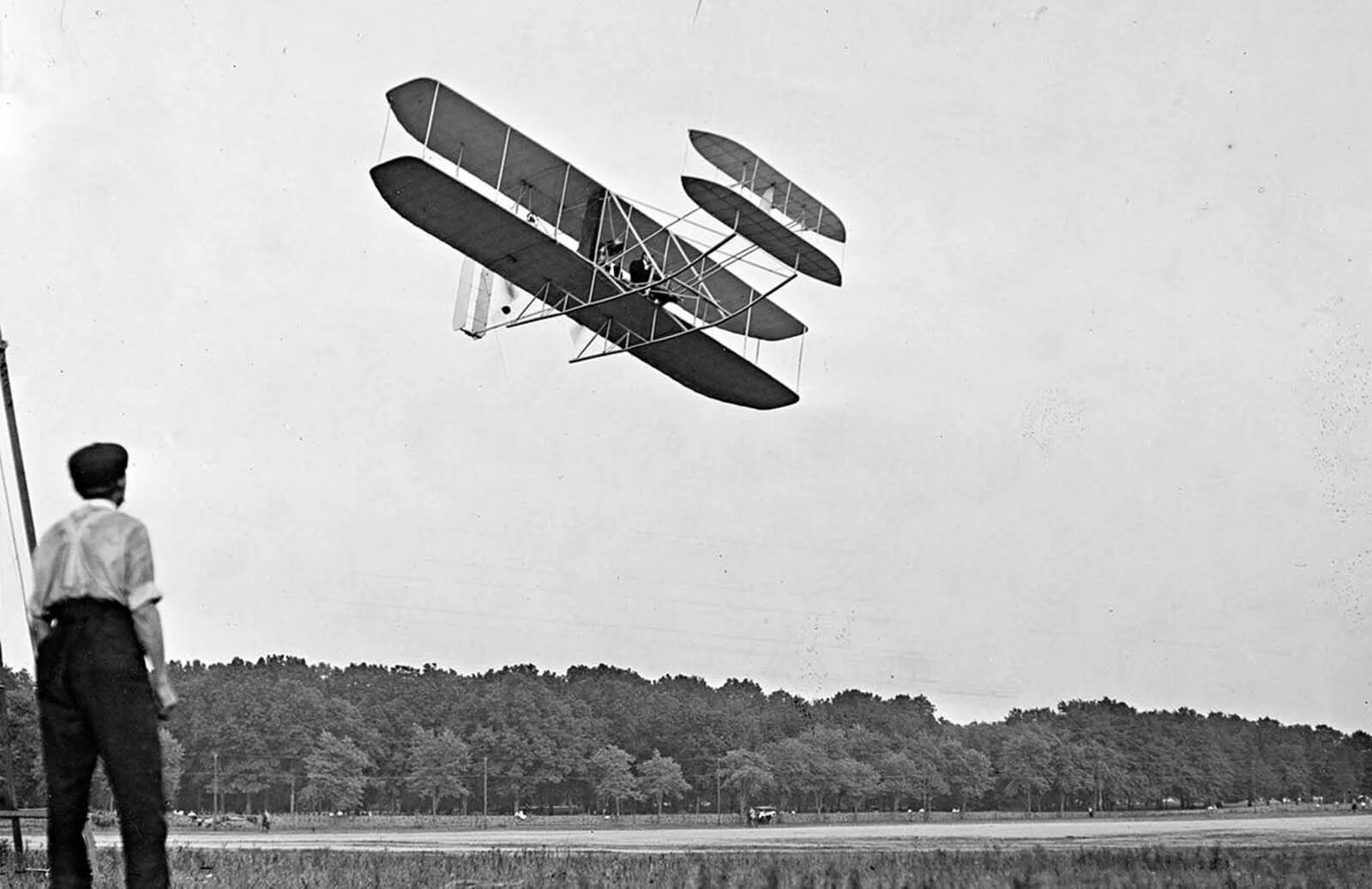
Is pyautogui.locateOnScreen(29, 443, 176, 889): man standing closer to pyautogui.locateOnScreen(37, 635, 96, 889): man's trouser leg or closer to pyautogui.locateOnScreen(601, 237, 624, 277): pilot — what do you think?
pyautogui.locateOnScreen(37, 635, 96, 889): man's trouser leg

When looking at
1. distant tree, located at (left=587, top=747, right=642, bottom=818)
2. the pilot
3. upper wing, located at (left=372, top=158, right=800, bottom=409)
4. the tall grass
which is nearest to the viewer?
the tall grass

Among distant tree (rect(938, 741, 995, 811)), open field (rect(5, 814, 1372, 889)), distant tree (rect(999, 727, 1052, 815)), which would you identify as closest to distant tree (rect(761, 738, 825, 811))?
distant tree (rect(938, 741, 995, 811))

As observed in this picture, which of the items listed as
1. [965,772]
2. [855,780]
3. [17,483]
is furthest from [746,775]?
[17,483]

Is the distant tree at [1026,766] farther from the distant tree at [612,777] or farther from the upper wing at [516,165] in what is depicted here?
the upper wing at [516,165]

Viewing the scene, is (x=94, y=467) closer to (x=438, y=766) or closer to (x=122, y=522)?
(x=122, y=522)

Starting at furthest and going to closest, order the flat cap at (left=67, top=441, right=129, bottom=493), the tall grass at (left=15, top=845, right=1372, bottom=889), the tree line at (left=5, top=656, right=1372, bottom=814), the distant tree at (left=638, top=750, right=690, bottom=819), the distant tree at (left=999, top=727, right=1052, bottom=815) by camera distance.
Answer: the distant tree at (left=999, top=727, right=1052, bottom=815)
the distant tree at (left=638, top=750, right=690, bottom=819)
the tree line at (left=5, top=656, right=1372, bottom=814)
the tall grass at (left=15, top=845, right=1372, bottom=889)
the flat cap at (left=67, top=441, right=129, bottom=493)

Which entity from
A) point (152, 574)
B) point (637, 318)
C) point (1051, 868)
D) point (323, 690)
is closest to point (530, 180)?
point (637, 318)
